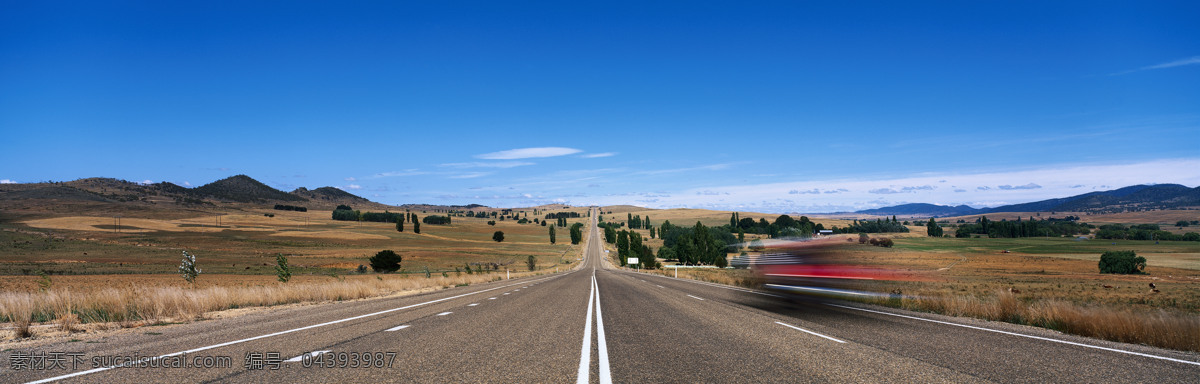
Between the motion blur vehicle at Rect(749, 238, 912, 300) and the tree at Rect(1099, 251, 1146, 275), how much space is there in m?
82.6

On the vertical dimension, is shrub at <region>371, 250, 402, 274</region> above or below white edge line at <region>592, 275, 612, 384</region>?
below

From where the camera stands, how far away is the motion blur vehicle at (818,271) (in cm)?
1595

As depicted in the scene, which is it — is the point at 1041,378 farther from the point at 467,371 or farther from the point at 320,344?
the point at 320,344

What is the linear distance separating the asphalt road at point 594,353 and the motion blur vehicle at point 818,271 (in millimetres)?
3569

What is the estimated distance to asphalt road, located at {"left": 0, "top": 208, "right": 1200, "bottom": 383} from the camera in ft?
20.2

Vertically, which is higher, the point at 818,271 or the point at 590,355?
the point at 818,271

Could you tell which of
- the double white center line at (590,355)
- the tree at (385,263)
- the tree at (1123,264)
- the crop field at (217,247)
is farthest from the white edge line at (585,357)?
the tree at (1123,264)

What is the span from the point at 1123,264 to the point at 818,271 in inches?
3438

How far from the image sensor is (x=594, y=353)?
7.78m

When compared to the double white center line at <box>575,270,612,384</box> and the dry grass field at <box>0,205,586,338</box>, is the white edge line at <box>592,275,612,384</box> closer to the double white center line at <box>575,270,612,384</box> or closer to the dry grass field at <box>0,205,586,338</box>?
the double white center line at <box>575,270,612,384</box>

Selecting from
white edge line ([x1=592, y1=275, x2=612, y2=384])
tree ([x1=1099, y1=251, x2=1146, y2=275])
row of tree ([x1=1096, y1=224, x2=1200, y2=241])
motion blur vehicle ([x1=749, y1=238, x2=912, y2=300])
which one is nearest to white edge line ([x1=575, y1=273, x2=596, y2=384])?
white edge line ([x1=592, y1=275, x2=612, y2=384])

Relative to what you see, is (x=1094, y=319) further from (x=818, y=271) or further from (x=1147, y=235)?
A: (x=1147, y=235)

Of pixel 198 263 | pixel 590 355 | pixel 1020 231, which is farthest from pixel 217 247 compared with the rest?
pixel 1020 231

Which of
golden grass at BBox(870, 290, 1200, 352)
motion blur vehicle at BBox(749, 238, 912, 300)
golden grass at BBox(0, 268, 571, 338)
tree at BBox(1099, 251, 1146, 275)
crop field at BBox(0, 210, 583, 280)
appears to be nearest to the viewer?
golden grass at BBox(870, 290, 1200, 352)
